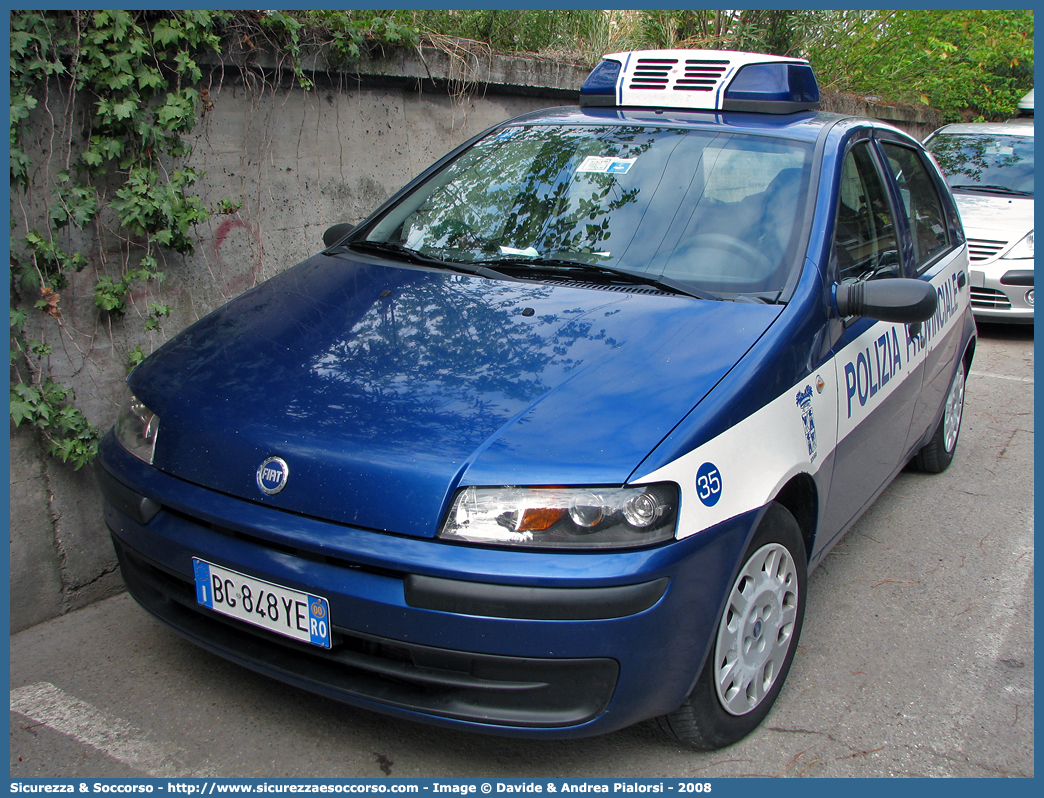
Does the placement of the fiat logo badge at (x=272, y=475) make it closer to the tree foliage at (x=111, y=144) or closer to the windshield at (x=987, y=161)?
the tree foliage at (x=111, y=144)

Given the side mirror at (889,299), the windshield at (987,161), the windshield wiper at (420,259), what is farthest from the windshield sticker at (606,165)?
the windshield at (987,161)

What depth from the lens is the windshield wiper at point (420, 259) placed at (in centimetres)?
303

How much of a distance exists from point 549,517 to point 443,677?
0.47m

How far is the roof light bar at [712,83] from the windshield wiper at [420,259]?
48.7 inches

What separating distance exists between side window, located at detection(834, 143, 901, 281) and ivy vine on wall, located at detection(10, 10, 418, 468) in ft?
8.10

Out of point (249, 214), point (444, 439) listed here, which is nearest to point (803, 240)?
point (444, 439)

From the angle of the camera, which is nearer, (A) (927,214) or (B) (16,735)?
(B) (16,735)

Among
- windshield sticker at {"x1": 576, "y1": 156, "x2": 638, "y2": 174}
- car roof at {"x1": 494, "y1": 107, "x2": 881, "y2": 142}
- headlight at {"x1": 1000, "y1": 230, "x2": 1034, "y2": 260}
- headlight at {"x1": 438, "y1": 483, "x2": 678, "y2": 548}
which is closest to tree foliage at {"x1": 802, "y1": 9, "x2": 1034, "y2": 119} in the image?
headlight at {"x1": 1000, "y1": 230, "x2": 1034, "y2": 260}

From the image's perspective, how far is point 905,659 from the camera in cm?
311

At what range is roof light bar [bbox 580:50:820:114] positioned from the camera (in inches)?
144

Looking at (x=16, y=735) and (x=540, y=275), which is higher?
(x=540, y=275)

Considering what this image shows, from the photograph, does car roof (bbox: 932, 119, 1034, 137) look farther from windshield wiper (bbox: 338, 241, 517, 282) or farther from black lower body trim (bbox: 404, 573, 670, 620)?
black lower body trim (bbox: 404, 573, 670, 620)

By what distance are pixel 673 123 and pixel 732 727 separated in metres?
2.17

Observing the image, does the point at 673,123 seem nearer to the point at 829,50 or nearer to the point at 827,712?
the point at 827,712
